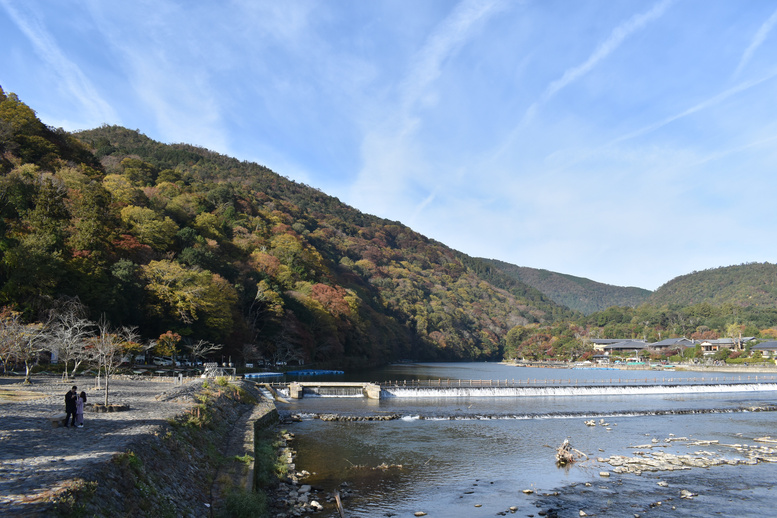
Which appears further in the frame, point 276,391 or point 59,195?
point 59,195

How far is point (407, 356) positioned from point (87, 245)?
3368 inches

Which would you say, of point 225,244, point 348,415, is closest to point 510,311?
point 225,244

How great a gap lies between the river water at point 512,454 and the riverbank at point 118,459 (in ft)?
12.1

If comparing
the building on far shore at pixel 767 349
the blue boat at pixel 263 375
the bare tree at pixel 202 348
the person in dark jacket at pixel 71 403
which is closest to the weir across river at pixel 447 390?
the blue boat at pixel 263 375

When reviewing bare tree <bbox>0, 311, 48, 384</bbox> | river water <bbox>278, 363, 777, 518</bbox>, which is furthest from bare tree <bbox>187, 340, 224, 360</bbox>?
bare tree <bbox>0, 311, 48, 384</bbox>

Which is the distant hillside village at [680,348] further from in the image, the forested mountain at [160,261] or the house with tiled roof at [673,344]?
the forested mountain at [160,261]

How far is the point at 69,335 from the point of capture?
85.7ft

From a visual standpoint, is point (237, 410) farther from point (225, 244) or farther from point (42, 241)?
point (225, 244)

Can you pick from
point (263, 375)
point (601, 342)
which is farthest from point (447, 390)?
point (601, 342)

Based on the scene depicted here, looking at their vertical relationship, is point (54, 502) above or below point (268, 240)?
below

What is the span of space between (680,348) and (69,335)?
113 metres

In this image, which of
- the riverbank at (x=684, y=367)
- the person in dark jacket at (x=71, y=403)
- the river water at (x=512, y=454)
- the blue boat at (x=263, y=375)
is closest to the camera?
the person in dark jacket at (x=71, y=403)

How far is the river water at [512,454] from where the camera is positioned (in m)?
14.2

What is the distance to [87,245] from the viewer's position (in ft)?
128
